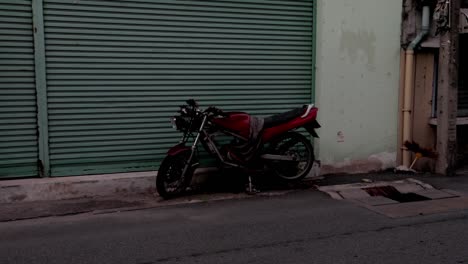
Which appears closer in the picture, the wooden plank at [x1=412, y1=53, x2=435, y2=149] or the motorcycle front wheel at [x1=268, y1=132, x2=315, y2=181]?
the motorcycle front wheel at [x1=268, y1=132, x2=315, y2=181]

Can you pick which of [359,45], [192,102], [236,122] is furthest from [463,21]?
[192,102]

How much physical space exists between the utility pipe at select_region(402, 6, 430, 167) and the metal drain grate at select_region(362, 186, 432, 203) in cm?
165

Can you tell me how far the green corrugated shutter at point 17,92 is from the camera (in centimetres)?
717

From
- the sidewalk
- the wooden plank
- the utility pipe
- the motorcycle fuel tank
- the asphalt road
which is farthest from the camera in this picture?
the wooden plank

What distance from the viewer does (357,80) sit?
30.6ft

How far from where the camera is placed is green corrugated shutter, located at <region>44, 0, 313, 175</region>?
754 centimetres

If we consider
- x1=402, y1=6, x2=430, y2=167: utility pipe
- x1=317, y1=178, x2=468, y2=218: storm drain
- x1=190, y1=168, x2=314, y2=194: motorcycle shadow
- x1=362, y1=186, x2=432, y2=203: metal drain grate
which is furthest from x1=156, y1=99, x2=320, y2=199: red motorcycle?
x1=402, y1=6, x2=430, y2=167: utility pipe

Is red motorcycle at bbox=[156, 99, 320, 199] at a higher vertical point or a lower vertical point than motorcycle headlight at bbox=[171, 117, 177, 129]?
lower

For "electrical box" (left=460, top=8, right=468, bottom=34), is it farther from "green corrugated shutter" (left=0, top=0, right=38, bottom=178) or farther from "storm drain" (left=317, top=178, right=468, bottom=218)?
"green corrugated shutter" (left=0, top=0, right=38, bottom=178)

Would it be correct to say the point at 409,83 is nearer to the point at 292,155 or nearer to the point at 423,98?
the point at 423,98

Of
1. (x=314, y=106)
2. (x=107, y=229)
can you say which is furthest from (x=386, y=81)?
(x=107, y=229)

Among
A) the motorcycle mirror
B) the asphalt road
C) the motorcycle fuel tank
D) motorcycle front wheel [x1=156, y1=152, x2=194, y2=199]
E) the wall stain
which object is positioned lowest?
the asphalt road

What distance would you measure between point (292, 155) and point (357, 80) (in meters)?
2.03

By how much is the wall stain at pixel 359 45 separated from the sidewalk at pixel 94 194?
2.44 metres
